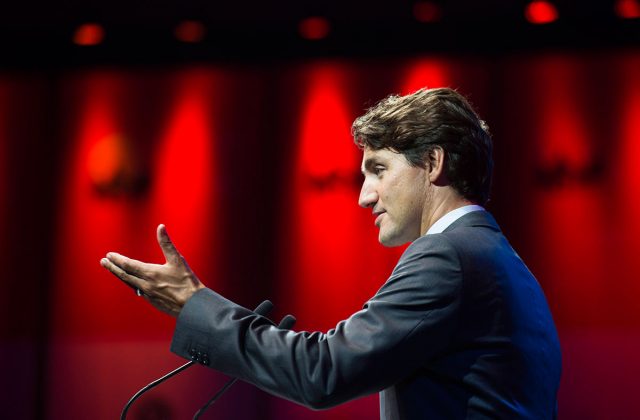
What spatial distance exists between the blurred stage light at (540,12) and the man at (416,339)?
9.56ft

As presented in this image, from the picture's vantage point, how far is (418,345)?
3.92 feet

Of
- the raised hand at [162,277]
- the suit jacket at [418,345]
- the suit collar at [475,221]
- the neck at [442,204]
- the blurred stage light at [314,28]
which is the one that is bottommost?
the suit jacket at [418,345]

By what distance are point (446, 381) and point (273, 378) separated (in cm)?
29

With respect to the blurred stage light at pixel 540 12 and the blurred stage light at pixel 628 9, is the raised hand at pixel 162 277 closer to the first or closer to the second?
the blurred stage light at pixel 540 12

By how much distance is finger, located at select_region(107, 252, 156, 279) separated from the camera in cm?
127

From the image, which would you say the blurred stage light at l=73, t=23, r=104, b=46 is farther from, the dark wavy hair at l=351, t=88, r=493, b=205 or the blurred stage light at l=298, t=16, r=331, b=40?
the dark wavy hair at l=351, t=88, r=493, b=205

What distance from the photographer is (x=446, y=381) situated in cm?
124

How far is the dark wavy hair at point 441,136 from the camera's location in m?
1.51

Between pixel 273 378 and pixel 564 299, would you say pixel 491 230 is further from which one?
pixel 564 299

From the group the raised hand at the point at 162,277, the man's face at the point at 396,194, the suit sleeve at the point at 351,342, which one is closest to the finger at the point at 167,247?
the raised hand at the point at 162,277

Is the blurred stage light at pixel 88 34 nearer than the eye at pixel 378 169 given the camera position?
No

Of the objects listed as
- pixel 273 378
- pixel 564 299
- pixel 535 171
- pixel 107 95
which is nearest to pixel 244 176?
pixel 107 95

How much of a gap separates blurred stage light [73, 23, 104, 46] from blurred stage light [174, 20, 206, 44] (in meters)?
0.45

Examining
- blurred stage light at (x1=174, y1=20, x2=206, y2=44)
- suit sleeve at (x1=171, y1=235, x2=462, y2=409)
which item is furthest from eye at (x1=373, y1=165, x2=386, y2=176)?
blurred stage light at (x1=174, y1=20, x2=206, y2=44)
